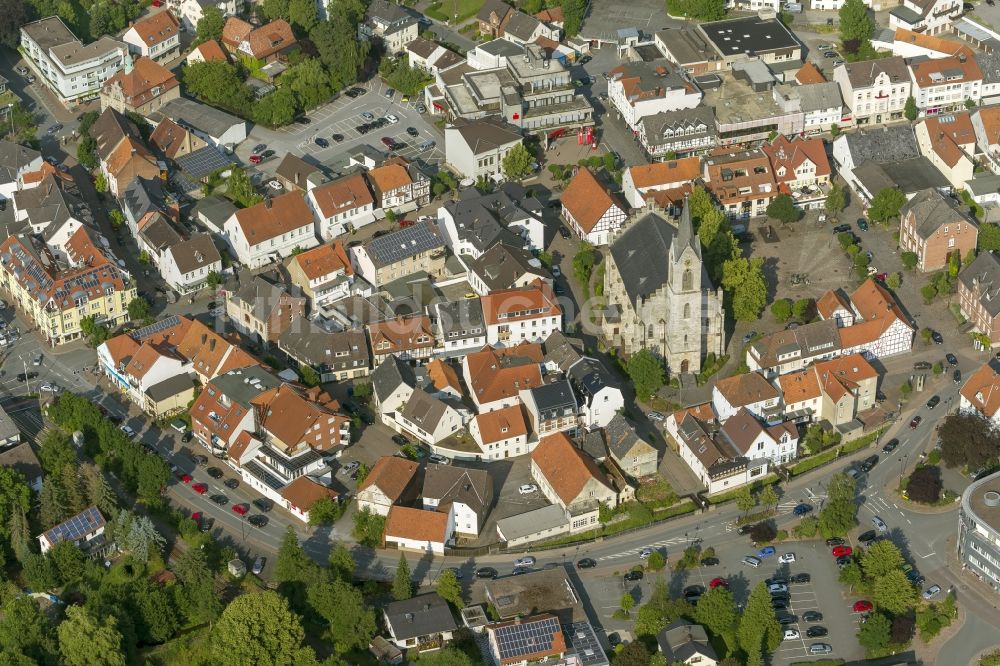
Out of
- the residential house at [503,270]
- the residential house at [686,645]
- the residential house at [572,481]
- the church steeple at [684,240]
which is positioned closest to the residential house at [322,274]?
the residential house at [503,270]

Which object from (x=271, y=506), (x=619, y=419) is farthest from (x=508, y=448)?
(x=271, y=506)

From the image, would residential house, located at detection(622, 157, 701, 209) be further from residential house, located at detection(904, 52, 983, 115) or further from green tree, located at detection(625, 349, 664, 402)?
residential house, located at detection(904, 52, 983, 115)

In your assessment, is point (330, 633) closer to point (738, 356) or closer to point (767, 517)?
point (767, 517)

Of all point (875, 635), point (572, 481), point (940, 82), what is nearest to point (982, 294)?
point (940, 82)

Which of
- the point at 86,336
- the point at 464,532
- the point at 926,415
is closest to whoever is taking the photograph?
the point at 464,532

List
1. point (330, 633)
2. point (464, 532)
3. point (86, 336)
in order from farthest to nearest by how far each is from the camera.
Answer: point (86, 336) < point (464, 532) < point (330, 633)

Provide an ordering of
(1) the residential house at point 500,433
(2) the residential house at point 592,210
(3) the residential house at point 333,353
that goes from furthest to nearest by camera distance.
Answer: (2) the residential house at point 592,210 → (3) the residential house at point 333,353 → (1) the residential house at point 500,433

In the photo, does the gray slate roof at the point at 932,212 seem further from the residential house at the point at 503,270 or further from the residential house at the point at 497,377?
the residential house at the point at 497,377
